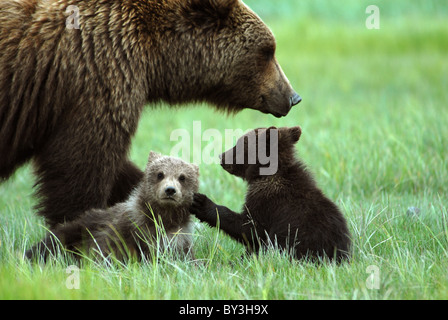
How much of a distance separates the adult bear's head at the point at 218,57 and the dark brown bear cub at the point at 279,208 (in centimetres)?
53

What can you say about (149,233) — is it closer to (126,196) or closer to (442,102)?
(126,196)

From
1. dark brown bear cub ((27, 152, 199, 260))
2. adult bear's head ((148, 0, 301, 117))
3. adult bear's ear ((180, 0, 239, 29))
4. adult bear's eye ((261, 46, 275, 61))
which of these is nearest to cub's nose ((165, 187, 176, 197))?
dark brown bear cub ((27, 152, 199, 260))

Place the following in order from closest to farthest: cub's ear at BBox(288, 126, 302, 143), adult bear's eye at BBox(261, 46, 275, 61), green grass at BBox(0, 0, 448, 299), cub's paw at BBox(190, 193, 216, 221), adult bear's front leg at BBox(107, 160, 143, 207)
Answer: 1. green grass at BBox(0, 0, 448, 299)
2. cub's paw at BBox(190, 193, 216, 221)
3. cub's ear at BBox(288, 126, 302, 143)
4. adult bear's eye at BBox(261, 46, 275, 61)
5. adult bear's front leg at BBox(107, 160, 143, 207)

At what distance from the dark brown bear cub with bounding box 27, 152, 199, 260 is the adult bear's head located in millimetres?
772

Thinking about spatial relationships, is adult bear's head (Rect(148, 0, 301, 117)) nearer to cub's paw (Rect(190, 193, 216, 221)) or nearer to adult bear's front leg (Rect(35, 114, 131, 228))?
adult bear's front leg (Rect(35, 114, 131, 228))

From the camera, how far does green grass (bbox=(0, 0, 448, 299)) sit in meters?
4.02

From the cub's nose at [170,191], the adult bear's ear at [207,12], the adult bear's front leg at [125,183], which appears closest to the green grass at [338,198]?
the cub's nose at [170,191]

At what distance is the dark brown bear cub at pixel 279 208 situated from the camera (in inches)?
185

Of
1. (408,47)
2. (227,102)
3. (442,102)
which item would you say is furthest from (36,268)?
(408,47)

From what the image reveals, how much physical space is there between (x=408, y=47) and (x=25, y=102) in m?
14.8

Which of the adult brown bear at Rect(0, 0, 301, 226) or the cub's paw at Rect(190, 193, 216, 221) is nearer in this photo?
the adult brown bear at Rect(0, 0, 301, 226)

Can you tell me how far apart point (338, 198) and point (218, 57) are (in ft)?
6.50

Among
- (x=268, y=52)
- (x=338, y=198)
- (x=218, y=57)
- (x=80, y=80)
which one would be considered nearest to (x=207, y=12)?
(x=218, y=57)

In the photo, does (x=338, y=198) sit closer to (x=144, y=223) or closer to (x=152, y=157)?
(x=152, y=157)
